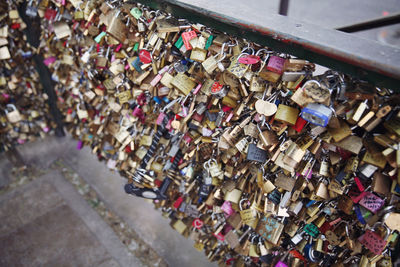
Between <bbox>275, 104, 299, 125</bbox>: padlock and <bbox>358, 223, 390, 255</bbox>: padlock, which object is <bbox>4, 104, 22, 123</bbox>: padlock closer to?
<bbox>275, 104, 299, 125</bbox>: padlock

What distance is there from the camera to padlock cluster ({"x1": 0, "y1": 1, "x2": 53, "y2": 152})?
10.6 ft

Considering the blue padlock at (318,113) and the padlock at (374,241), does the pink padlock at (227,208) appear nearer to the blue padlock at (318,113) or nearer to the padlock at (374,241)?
the padlock at (374,241)

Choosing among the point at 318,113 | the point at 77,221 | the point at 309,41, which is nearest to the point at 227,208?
the point at 318,113

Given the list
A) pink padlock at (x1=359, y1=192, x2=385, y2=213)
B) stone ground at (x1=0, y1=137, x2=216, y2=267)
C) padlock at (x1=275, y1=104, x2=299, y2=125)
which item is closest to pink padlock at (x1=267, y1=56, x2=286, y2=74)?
padlock at (x1=275, y1=104, x2=299, y2=125)

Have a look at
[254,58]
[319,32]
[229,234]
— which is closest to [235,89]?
[254,58]

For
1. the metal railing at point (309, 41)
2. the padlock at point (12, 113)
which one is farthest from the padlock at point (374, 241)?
the padlock at point (12, 113)

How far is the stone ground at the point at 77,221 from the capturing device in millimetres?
3061

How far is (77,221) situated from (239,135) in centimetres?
232

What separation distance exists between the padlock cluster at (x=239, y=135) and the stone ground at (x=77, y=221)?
1.37ft

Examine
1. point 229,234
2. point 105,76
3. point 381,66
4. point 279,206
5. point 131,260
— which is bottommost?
point 131,260

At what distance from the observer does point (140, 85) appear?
242 cm

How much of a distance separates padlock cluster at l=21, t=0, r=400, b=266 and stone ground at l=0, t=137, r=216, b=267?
0.42m

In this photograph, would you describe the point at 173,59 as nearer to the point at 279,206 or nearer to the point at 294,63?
the point at 294,63

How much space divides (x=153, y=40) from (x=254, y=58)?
0.81 metres
